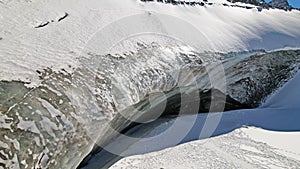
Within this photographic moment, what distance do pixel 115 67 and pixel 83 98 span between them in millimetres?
291

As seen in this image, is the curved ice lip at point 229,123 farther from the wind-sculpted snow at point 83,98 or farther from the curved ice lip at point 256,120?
the wind-sculpted snow at point 83,98

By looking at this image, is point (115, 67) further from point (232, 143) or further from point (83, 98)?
point (232, 143)

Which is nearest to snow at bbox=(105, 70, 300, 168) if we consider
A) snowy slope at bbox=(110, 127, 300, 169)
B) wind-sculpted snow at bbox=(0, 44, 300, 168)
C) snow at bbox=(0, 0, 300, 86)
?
snowy slope at bbox=(110, 127, 300, 169)

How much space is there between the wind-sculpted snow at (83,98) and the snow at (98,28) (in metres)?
0.07

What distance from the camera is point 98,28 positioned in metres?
1.76

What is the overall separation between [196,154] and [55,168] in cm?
77

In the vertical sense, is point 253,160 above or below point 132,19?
below

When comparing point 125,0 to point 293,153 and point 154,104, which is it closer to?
point 154,104

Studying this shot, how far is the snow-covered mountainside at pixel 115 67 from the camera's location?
1187mm

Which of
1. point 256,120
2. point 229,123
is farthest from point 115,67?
point 256,120

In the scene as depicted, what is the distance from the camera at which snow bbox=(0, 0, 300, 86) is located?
1369 mm

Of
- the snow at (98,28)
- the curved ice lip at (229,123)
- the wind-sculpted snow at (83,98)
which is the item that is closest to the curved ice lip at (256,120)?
the curved ice lip at (229,123)

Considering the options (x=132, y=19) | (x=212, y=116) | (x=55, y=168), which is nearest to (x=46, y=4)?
(x=132, y=19)

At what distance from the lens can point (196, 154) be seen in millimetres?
1697
